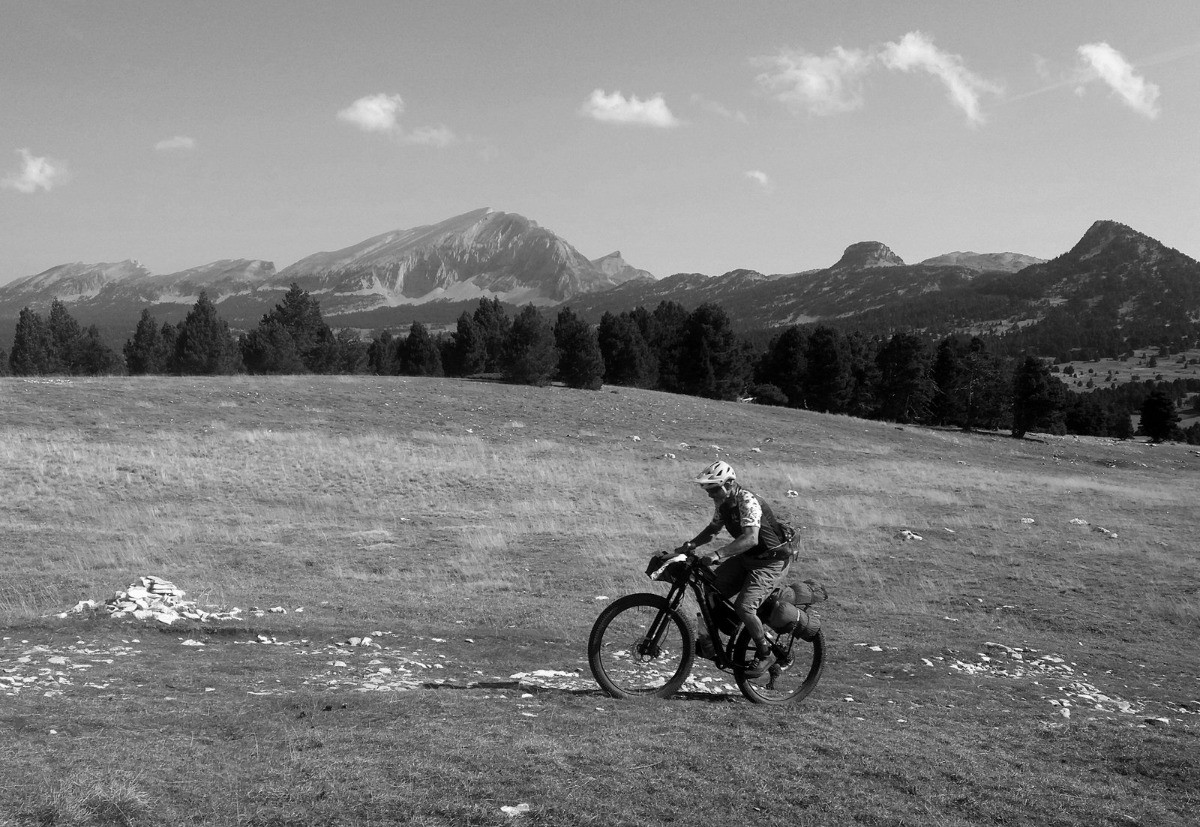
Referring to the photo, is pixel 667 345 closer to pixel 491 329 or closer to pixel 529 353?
pixel 491 329

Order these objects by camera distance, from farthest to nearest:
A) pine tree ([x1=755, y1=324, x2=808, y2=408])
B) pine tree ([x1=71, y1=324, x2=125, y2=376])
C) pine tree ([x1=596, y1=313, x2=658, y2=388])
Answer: pine tree ([x1=755, y1=324, x2=808, y2=408]) < pine tree ([x1=596, y1=313, x2=658, y2=388]) < pine tree ([x1=71, y1=324, x2=125, y2=376])

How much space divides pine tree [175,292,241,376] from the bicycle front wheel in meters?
67.9

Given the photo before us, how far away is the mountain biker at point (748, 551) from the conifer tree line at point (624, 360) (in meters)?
56.3

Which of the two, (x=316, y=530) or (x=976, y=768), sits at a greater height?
(x=976, y=768)

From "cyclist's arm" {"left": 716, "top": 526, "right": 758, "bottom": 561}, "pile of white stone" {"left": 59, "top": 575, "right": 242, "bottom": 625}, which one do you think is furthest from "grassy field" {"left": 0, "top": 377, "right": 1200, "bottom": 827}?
"cyclist's arm" {"left": 716, "top": 526, "right": 758, "bottom": 561}

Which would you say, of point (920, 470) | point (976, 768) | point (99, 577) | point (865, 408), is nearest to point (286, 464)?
point (99, 577)

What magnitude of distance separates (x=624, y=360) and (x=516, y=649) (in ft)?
220

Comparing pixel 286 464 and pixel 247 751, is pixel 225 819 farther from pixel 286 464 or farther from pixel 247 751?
pixel 286 464

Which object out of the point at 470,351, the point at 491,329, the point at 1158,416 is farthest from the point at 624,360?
the point at 1158,416

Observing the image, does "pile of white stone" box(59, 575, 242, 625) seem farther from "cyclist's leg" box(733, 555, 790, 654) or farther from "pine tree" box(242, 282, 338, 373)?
"pine tree" box(242, 282, 338, 373)

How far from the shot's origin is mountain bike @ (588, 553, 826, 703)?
26.0ft

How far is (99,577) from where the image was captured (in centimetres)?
1316

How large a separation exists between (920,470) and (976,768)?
3504 centimetres

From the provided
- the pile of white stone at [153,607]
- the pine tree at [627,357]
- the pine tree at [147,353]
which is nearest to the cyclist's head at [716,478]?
the pile of white stone at [153,607]
